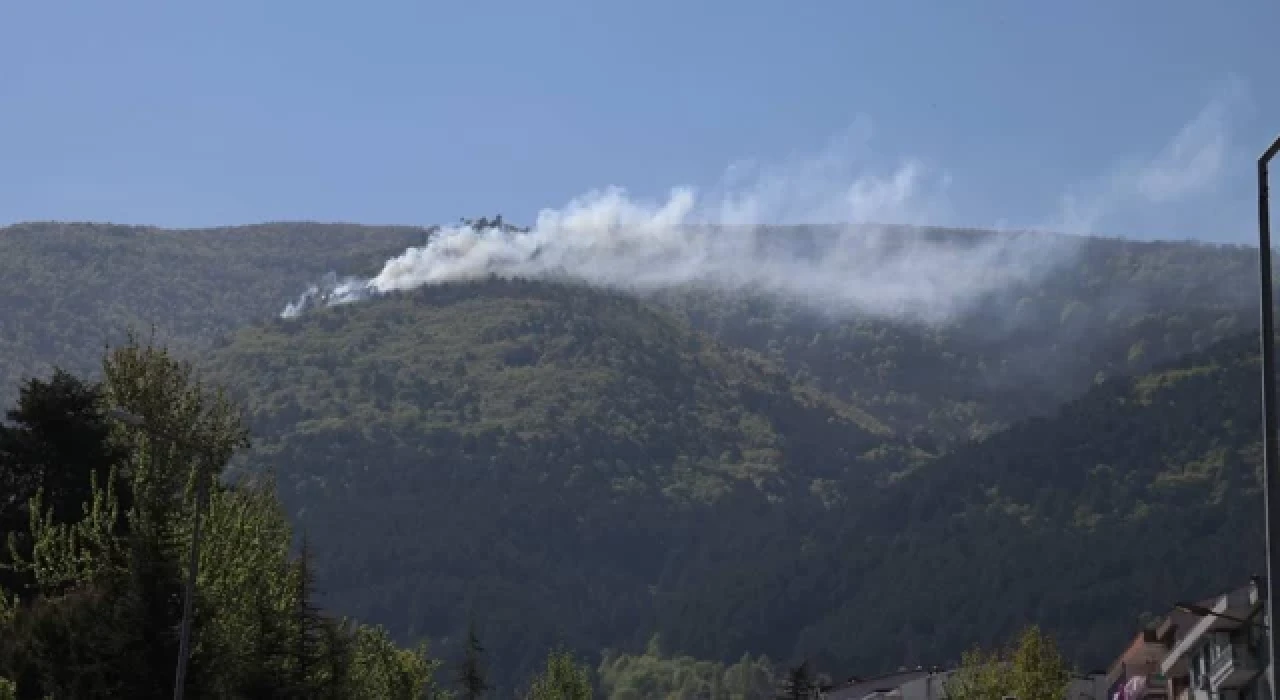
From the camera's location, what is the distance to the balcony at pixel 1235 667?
105m

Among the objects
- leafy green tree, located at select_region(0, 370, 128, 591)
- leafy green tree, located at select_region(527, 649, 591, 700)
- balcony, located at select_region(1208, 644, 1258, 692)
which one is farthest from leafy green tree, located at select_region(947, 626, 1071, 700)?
leafy green tree, located at select_region(0, 370, 128, 591)

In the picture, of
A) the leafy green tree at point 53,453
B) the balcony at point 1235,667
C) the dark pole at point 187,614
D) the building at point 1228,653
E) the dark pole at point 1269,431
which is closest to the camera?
the dark pole at point 1269,431

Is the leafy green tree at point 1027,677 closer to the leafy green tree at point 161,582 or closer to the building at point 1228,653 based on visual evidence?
the building at point 1228,653

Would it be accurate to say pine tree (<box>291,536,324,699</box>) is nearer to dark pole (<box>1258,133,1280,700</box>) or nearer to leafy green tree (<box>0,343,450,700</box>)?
leafy green tree (<box>0,343,450,700</box>)

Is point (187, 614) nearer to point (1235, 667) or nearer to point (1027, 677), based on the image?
point (1235, 667)

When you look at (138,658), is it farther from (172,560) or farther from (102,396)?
(102,396)

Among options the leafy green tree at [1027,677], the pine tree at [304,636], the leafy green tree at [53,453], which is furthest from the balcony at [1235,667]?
the leafy green tree at [53,453]

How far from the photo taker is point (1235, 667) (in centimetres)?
10544

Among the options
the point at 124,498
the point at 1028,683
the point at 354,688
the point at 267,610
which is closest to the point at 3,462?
the point at 124,498

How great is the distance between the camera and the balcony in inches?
4131

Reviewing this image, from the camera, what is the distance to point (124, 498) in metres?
76.3

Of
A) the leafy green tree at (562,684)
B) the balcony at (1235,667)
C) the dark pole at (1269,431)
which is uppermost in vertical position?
the dark pole at (1269,431)

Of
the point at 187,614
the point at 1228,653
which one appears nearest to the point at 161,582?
the point at 187,614

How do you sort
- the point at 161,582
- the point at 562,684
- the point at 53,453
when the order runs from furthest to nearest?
the point at 562,684 < the point at 53,453 < the point at 161,582
